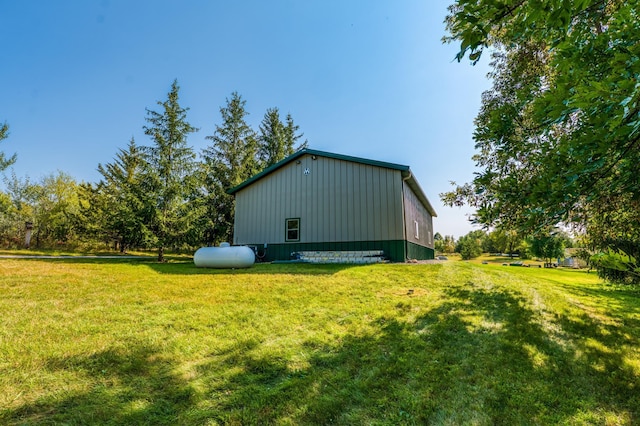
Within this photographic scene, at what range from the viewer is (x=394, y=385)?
8.21ft

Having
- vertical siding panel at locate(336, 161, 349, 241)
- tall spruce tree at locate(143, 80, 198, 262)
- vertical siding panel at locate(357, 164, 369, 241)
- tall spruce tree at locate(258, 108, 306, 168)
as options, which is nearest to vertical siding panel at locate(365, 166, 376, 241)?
vertical siding panel at locate(357, 164, 369, 241)

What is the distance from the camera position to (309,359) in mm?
2984

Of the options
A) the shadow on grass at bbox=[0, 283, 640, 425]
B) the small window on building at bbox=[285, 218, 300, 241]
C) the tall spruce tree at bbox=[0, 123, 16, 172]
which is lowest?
the shadow on grass at bbox=[0, 283, 640, 425]

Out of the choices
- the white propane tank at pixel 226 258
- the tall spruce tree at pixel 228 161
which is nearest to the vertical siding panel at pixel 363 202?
the white propane tank at pixel 226 258

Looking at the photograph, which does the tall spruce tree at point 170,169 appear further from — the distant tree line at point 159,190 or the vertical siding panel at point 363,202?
the vertical siding panel at point 363,202

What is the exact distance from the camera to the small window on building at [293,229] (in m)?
13.8

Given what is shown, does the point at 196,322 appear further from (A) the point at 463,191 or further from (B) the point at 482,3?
(A) the point at 463,191

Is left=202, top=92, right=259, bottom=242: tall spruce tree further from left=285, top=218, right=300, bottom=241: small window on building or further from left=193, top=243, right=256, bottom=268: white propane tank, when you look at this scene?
left=193, top=243, right=256, bottom=268: white propane tank

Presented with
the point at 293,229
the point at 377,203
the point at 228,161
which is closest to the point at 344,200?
the point at 377,203

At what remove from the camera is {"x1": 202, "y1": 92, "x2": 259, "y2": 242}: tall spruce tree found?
2227cm

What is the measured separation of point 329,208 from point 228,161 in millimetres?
14543

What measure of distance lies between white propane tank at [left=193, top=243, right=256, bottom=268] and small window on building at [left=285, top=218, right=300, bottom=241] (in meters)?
3.53

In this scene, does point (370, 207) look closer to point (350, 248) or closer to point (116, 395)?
point (350, 248)

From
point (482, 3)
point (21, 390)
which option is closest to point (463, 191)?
point (482, 3)
